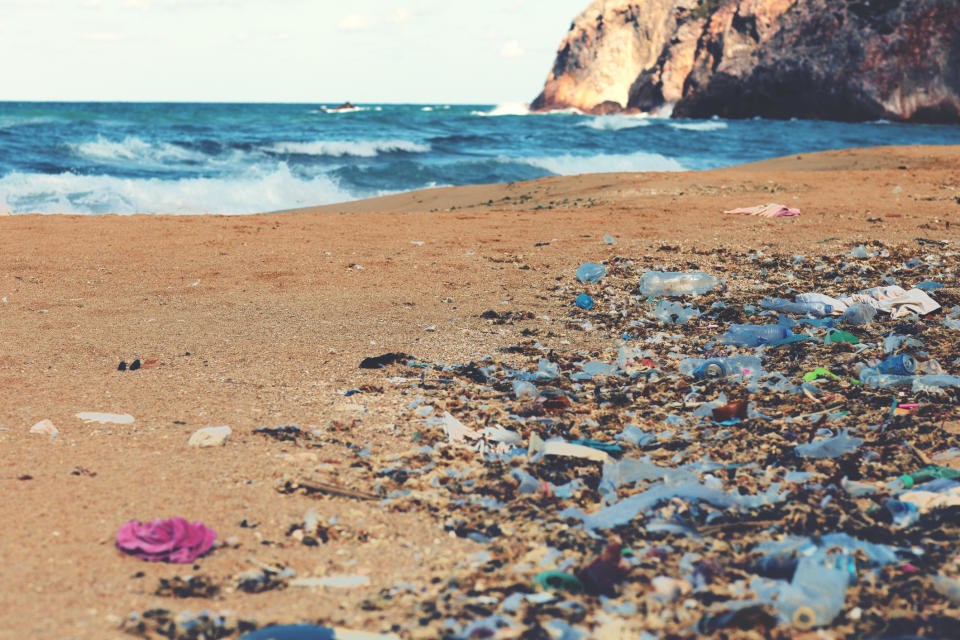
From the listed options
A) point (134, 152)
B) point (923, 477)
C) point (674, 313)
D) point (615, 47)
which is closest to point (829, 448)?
point (923, 477)

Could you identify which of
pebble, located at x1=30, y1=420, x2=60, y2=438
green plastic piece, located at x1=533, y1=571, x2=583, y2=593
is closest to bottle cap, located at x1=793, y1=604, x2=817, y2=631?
green plastic piece, located at x1=533, y1=571, x2=583, y2=593

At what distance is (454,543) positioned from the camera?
2.09 m

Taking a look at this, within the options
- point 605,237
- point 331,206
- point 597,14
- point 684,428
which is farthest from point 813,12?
point 684,428

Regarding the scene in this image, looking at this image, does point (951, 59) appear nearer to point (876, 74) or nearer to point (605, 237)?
point (876, 74)

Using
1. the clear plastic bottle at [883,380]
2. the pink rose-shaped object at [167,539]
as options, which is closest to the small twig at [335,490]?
the pink rose-shaped object at [167,539]

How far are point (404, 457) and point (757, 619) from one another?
49.8 inches

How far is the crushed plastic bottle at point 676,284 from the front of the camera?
469cm

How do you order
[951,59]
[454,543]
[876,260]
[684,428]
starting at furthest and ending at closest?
→ 1. [951,59]
2. [876,260]
3. [684,428]
4. [454,543]

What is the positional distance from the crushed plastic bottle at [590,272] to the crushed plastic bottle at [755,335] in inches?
53.1

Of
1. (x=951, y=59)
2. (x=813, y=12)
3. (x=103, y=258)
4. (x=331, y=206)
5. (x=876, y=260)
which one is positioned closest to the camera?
(x=876, y=260)

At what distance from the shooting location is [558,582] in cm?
186

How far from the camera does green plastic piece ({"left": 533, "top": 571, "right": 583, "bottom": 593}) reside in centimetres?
184

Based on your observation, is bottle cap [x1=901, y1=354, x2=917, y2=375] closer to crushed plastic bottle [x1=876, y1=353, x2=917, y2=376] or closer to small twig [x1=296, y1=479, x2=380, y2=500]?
crushed plastic bottle [x1=876, y1=353, x2=917, y2=376]

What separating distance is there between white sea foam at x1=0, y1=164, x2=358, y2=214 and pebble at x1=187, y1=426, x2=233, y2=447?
8897mm
